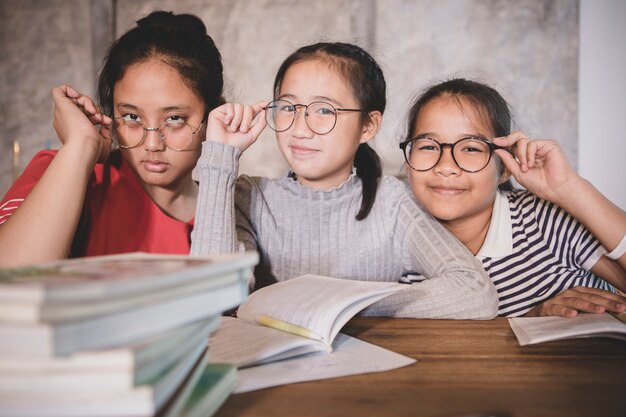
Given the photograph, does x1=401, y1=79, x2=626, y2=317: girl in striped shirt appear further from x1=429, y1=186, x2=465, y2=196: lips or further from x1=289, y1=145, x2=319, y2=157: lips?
x1=289, y1=145, x2=319, y2=157: lips

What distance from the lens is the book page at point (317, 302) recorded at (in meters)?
0.81

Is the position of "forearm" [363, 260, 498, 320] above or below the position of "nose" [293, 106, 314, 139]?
below

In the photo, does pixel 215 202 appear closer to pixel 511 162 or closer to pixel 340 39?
pixel 511 162

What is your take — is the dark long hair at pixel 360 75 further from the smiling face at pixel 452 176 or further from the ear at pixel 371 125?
the smiling face at pixel 452 176

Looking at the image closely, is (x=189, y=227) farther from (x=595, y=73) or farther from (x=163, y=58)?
(x=595, y=73)

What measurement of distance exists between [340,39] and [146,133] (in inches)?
70.3

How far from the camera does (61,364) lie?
39 centimetres

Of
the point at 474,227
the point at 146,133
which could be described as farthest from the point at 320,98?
the point at 474,227

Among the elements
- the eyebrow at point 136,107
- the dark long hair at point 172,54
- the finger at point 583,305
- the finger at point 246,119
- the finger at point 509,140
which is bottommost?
the finger at point 583,305

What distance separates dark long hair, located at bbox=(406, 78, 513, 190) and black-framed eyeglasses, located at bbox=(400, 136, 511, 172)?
60 mm

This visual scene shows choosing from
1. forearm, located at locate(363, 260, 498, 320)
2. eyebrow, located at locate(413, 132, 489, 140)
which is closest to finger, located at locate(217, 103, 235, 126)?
eyebrow, located at locate(413, 132, 489, 140)

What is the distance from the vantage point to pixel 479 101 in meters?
1.60

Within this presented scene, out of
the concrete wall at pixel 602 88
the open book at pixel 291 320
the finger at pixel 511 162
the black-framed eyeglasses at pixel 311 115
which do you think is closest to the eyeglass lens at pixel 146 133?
the black-framed eyeglasses at pixel 311 115

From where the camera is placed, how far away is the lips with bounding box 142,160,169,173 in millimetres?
1488
